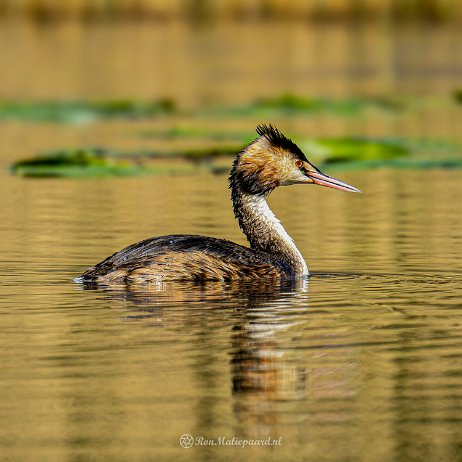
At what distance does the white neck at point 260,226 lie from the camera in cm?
1345

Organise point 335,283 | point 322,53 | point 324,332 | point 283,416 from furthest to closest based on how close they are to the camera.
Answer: point 322,53, point 335,283, point 324,332, point 283,416

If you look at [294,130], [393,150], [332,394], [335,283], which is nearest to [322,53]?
[294,130]

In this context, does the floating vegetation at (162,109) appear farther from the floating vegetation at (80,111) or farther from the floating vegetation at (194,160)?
the floating vegetation at (194,160)

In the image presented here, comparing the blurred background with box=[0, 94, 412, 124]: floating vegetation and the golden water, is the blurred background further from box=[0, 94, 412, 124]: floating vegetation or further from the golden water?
the golden water

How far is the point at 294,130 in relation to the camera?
2677 centimetres

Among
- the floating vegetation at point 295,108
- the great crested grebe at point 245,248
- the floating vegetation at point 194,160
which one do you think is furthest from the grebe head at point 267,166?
the floating vegetation at point 295,108

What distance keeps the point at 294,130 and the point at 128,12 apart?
35634 millimetres

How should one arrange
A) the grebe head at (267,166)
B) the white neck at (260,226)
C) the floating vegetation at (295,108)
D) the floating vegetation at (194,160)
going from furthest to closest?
the floating vegetation at (295,108) → the floating vegetation at (194,160) → the grebe head at (267,166) → the white neck at (260,226)

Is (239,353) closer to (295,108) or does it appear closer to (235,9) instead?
(295,108)

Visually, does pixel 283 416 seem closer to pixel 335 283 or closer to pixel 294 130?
pixel 335 283

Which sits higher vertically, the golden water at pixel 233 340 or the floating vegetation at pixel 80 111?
the floating vegetation at pixel 80 111

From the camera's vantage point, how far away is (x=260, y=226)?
44.6ft

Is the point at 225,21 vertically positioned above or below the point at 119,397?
above

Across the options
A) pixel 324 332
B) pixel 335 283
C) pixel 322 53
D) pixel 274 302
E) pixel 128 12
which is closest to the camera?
pixel 324 332
